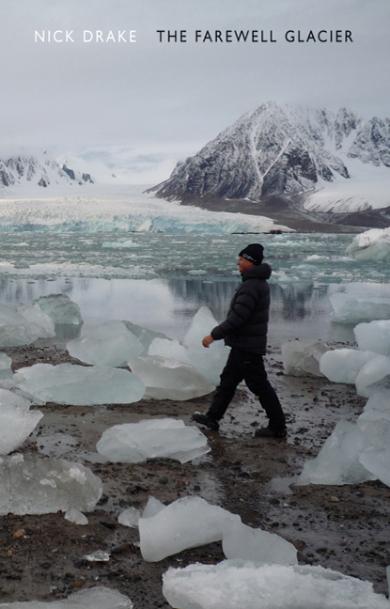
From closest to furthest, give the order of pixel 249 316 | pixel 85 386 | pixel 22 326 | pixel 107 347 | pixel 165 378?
pixel 249 316, pixel 85 386, pixel 165 378, pixel 107 347, pixel 22 326

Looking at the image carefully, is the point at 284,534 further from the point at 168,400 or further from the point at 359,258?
the point at 359,258

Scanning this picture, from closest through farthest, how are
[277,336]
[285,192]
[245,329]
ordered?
[245,329] → [277,336] → [285,192]

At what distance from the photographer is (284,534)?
316 cm

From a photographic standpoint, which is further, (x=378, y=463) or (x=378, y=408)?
(x=378, y=408)

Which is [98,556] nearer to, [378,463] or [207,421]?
[378,463]

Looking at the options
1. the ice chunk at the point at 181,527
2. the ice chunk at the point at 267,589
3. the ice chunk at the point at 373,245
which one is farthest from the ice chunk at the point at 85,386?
the ice chunk at the point at 373,245

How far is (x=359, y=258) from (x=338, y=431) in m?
23.5

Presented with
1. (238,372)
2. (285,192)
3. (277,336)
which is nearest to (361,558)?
(238,372)

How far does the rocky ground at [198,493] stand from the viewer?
2719mm

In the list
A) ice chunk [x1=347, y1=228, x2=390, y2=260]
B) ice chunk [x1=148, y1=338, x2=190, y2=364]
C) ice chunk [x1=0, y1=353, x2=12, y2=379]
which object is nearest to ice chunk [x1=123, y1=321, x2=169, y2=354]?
ice chunk [x1=148, y1=338, x2=190, y2=364]

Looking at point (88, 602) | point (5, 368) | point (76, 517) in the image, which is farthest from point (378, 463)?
point (5, 368)

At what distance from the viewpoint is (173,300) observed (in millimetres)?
13227

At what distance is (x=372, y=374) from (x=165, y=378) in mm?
1633

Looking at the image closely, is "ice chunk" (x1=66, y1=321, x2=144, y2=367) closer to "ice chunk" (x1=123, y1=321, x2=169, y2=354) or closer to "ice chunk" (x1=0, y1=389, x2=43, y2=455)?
"ice chunk" (x1=123, y1=321, x2=169, y2=354)
